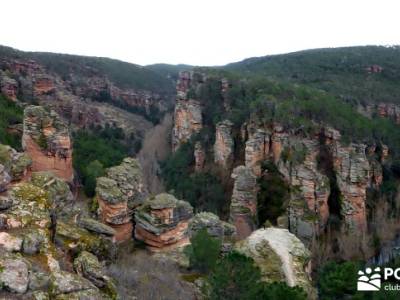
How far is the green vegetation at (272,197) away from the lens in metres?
37.7

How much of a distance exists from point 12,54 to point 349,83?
4919 cm

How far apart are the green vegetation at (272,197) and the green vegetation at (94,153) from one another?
45.5ft

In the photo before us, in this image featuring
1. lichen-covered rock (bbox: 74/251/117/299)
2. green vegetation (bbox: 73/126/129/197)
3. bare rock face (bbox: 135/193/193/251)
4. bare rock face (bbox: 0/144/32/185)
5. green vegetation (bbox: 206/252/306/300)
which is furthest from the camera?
green vegetation (bbox: 73/126/129/197)

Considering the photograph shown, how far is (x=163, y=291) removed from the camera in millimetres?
12938

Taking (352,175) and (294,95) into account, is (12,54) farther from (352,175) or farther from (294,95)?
(352,175)

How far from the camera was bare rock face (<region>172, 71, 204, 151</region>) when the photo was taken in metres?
57.2

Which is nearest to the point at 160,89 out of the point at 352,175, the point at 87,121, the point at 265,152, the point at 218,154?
the point at 87,121

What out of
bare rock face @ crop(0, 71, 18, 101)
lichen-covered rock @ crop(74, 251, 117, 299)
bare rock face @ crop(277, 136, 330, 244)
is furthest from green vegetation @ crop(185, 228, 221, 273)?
bare rock face @ crop(0, 71, 18, 101)

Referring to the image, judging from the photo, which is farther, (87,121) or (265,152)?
(87,121)

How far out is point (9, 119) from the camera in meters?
36.4

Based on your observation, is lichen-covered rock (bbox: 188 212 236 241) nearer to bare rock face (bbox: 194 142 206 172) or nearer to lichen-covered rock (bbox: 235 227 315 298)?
lichen-covered rock (bbox: 235 227 315 298)

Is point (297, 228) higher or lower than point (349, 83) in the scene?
lower

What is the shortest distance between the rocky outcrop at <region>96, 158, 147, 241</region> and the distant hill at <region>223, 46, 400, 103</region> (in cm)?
4548

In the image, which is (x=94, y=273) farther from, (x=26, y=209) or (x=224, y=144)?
(x=224, y=144)
